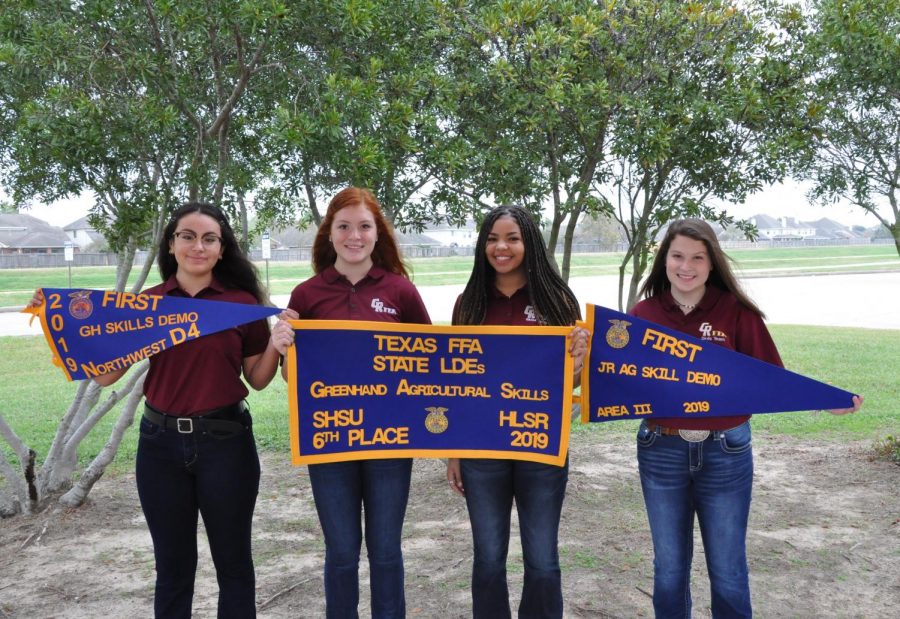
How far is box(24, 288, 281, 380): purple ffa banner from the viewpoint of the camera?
3.50 metres

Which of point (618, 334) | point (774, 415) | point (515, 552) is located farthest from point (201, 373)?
point (774, 415)

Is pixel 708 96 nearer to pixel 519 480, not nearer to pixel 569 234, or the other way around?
pixel 569 234

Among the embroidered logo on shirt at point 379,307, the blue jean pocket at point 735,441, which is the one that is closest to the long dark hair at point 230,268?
the embroidered logo on shirt at point 379,307

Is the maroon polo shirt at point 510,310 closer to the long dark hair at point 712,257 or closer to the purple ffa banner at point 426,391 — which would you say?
the purple ffa banner at point 426,391

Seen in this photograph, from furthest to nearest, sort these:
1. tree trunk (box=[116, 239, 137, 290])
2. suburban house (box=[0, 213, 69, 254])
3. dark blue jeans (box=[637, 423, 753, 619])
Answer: suburban house (box=[0, 213, 69, 254]) → tree trunk (box=[116, 239, 137, 290]) → dark blue jeans (box=[637, 423, 753, 619])

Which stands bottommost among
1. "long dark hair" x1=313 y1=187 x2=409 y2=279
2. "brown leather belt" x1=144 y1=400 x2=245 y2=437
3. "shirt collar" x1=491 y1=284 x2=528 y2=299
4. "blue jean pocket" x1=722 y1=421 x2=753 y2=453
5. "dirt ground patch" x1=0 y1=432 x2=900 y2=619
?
"dirt ground patch" x1=0 y1=432 x2=900 y2=619

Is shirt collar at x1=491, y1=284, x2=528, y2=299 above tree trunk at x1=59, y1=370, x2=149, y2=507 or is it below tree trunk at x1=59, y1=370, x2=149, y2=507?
above

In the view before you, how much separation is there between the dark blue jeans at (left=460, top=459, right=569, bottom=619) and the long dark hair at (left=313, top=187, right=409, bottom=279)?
3.30 feet

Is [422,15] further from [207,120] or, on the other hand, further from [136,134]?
[136,134]

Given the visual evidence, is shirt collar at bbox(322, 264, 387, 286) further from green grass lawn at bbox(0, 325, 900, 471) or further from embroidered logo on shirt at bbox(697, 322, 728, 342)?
green grass lawn at bbox(0, 325, 900, 471)

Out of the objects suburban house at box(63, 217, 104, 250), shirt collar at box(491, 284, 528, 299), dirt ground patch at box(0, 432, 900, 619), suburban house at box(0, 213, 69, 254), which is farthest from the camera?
suburban house at box(63, 217, 104, 250)

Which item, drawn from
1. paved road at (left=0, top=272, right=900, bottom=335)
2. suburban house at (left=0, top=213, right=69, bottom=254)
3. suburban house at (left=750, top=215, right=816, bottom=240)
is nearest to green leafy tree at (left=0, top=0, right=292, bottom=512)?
paved road at (left=0, top=272, right=900, bottom=335)

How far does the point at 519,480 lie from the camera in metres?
3.42

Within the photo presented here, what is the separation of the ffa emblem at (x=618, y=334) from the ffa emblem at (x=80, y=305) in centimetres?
241
